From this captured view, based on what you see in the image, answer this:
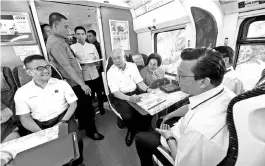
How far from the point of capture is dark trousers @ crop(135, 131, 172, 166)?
112cm

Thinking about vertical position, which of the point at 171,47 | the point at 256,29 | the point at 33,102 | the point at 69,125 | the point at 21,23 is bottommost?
the point at 69,125

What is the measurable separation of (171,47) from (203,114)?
2853mm

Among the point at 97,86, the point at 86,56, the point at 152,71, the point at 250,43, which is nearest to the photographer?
the point at 250,43

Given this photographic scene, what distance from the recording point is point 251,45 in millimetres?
1930

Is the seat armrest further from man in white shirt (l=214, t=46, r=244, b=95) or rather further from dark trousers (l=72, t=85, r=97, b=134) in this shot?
dark trousers (l=72, t=85, r=97, b=134)

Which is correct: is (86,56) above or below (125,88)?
above

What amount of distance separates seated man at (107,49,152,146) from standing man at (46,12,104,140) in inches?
22.4

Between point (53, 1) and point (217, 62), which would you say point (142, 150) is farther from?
point (53, 1)

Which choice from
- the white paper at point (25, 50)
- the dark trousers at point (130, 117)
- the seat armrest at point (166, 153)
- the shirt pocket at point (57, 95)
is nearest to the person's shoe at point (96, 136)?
the dark trousers at point (130, 117)

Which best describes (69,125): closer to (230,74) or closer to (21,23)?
(21,23)

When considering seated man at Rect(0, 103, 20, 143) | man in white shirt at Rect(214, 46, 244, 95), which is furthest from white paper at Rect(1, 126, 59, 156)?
man in white shirt at Rect(214, 46, 244, 95)

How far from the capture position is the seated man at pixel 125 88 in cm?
189

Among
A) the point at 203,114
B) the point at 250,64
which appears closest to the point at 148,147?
the point at 203,114

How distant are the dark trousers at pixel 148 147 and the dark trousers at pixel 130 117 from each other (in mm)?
548
